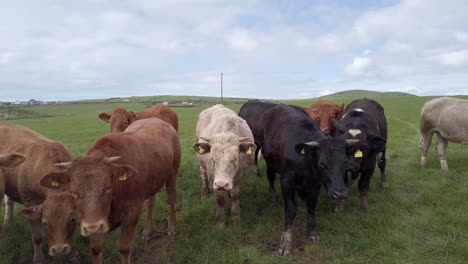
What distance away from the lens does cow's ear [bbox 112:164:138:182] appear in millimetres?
3943

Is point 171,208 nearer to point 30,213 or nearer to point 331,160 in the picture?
point 30,213

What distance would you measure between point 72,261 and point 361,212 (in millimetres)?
5053

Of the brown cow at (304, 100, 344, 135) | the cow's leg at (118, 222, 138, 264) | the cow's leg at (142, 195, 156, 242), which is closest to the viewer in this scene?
the cow's leg at (118, 222, 138, 264)

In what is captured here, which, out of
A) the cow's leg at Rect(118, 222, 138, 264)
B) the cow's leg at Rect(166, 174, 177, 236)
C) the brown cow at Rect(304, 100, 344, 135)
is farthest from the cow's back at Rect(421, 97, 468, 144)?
the cow's leg at Rect(118, 222, 138, 264)

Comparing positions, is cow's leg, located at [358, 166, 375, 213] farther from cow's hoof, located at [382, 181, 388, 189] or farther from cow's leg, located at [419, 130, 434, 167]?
cow's leg, located at [419, 130, 434, 167]

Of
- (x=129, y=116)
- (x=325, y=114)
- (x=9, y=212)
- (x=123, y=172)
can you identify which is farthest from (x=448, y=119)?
(x=9, y=212)

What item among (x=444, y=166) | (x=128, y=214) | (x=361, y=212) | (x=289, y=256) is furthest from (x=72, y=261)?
(x=444, y=166)

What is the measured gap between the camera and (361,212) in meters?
6.77

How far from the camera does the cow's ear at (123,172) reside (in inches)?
155

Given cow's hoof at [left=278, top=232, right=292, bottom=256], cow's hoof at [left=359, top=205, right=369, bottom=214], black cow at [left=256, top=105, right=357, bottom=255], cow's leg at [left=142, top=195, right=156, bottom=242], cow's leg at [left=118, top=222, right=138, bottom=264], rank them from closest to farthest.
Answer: cow's leg at [left=118, top=222, right=138, bottom=264] < black cow at [left=256, top=105, right=357, bottom=255] < cow's hoof at [left=278, top=232, right=292, bottom=256] < cow's leg at [left=142, top=195, right=156, bottom=242] < cow's hoof at [left=359, top=205, right=369, bottom=214]

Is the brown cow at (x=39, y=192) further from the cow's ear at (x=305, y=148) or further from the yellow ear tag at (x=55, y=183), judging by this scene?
the cow's ear at (x=305, y=148)

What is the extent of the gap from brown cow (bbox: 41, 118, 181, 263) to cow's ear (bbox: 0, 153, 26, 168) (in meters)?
1.18

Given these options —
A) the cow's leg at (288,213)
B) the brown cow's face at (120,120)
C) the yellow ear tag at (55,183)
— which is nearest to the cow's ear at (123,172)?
the yellow ear tag at (55,183)

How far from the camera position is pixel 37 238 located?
5.12m
